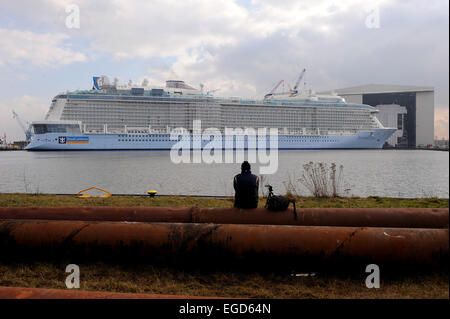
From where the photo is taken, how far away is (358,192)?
48.6 feet

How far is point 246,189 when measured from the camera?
16.1 feet

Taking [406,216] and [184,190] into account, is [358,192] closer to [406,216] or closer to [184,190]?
[184,190]

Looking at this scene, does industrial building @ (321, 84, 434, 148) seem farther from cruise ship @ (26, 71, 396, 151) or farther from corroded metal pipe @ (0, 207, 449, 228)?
corroded metal pipe @ (0, 207, 449, 228)

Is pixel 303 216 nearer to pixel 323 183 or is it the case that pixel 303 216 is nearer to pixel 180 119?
pixel 323 183

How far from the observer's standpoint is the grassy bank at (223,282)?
11.4 feet

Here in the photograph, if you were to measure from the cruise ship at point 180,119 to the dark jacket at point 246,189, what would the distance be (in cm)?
5564

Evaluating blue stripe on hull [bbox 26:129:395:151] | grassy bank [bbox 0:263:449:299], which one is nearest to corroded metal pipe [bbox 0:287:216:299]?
grassy bank [bbox 0:263:449:299]

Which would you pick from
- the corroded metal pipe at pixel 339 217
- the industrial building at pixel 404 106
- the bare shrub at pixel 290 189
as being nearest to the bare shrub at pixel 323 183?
the bare shrub at pixel 290 189

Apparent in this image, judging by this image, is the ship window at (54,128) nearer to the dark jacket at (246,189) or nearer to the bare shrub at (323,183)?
the bare shrub at (323,183)

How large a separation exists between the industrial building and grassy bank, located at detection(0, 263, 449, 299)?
113 meters

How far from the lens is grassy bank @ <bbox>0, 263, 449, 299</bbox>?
11.4 feet
